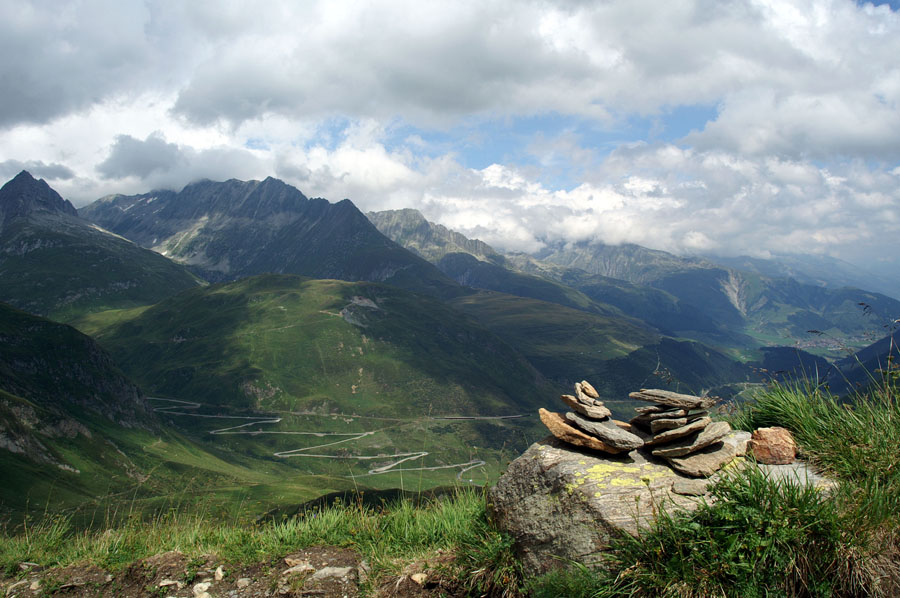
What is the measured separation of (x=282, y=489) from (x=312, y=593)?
145254 mm

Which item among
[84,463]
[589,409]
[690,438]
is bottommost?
[84,463]

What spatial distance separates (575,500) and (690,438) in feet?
8.03

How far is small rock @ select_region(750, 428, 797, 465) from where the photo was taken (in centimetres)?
803

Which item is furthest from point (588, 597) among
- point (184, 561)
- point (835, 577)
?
point (184, 561)

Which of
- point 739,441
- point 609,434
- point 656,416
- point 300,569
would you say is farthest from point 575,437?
point 300,569

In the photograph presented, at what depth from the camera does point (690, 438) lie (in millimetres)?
8320

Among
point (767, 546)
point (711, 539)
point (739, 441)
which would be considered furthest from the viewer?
point (739, 441)

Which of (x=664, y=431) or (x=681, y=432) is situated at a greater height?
(x=681, y=432)

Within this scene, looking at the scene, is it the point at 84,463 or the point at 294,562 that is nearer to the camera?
the point at 294,562

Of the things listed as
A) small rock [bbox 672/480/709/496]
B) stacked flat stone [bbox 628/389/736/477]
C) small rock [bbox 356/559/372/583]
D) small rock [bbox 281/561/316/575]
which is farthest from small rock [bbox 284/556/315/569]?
stacked flat stone [bbox 628/389/736/477]

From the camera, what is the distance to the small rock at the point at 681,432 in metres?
8.17

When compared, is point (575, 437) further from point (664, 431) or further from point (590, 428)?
point (664, 431)

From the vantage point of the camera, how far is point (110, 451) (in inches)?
6265

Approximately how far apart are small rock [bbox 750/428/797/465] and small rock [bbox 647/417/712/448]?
2.73 ft
